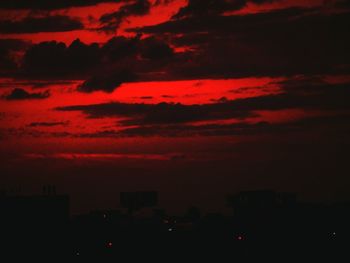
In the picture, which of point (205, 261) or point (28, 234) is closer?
point (205, 261)

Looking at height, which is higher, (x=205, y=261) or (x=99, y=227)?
(x=99, y=227)

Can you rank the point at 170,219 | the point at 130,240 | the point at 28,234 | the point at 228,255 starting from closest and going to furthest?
the point at 228,255 < the point at 28,234 < the point at 130,240 < the point at 170,219

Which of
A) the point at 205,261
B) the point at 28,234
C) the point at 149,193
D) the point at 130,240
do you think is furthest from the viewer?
the point at 149,193

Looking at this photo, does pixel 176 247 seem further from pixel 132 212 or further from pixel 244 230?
pixel 132 212

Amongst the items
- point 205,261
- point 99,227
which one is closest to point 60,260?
point 205,261

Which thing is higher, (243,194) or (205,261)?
(243,194)

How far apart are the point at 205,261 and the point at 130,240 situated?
2674cm

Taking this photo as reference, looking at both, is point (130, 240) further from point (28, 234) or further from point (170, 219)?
point (170, 219)

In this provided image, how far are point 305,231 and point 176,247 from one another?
22.8 meters

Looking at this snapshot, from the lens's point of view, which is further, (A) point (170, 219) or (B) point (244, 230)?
(A) point (170, 219)

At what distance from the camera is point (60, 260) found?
9356cm

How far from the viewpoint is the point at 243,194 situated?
15350cm

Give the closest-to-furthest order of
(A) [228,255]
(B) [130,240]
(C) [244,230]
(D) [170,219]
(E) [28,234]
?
(A) [228,255] < (E) [28,234] < (B) [130,240] < (C) [244,230] < (D) [170,219]

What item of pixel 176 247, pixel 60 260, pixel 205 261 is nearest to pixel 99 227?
pixel 176 247
